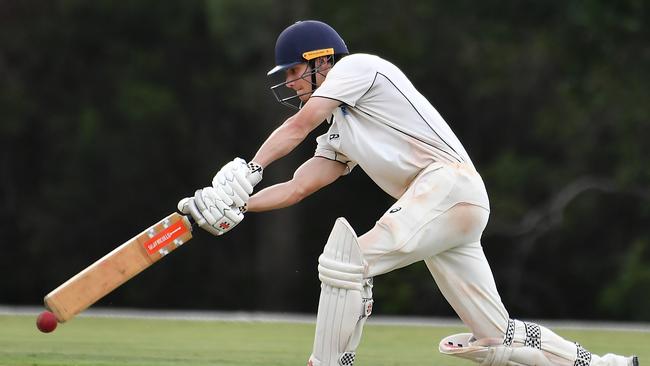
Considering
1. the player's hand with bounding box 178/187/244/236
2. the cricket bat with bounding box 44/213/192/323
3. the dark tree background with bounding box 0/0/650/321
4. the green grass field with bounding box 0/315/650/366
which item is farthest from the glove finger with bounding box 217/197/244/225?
the dark tree background with bounding box 0/0/650/321

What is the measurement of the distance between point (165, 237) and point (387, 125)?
98cm

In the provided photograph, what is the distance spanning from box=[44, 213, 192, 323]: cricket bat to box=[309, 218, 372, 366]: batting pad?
59 cm

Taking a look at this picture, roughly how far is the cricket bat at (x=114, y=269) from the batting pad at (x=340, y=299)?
59 cm

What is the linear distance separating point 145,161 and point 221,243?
204cm

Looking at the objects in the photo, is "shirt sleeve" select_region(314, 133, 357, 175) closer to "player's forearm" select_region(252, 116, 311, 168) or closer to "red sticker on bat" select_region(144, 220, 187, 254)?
"player's forearm" select_region(252, 116, 311, 168)

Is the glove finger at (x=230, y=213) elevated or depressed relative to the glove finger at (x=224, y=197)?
depressed

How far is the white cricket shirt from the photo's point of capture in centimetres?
513

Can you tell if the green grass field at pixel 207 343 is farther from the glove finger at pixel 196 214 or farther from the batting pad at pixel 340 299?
the batting pad at pixel 340 299

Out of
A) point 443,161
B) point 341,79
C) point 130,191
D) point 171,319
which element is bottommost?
point 130,191

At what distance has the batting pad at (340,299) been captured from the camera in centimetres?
483

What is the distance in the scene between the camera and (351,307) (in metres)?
4.83

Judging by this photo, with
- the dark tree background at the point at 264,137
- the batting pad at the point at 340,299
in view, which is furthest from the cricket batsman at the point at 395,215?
the dark tree background at the point at 264,137

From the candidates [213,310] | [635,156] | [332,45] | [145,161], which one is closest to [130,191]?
[145,161]

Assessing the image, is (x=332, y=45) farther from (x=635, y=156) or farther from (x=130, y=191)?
(x=130, y=191)
